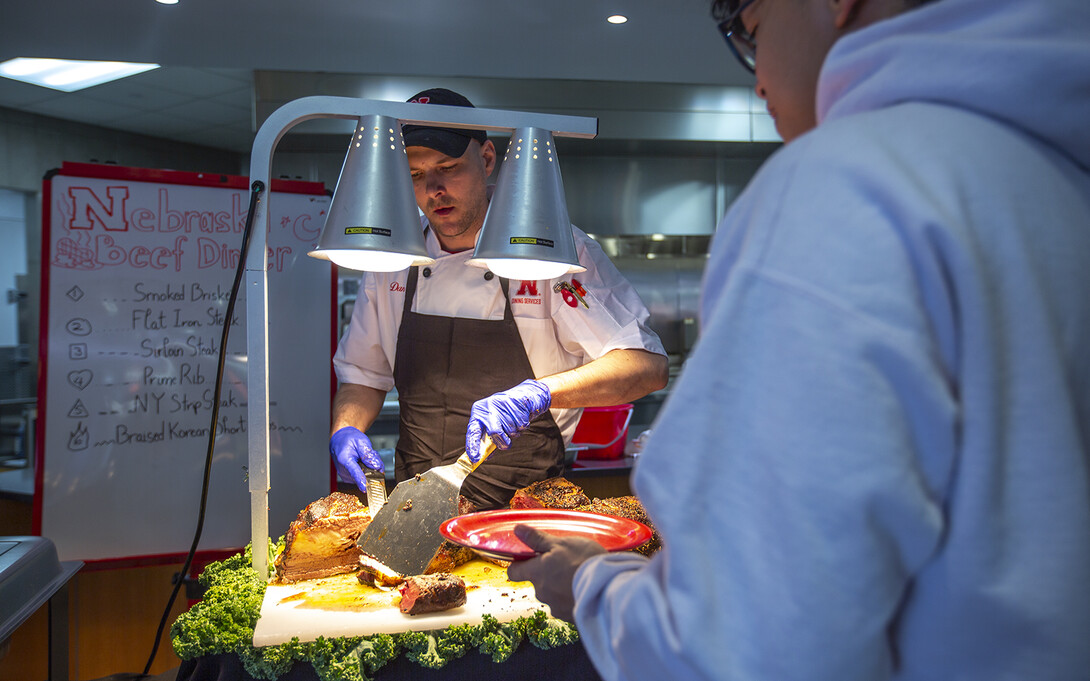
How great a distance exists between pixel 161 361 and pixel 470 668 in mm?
2172

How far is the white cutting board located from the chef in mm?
616

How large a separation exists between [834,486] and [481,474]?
6.33ft

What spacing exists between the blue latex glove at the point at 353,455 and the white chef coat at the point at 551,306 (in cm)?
48

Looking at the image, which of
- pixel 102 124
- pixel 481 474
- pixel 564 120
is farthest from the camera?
pixel 102 124

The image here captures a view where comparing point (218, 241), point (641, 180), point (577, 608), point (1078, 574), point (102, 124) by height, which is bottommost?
point (577, 608)

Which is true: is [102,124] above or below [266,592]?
above

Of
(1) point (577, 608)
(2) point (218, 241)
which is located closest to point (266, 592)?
(1) point (577, 608)

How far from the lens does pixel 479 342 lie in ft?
8.22

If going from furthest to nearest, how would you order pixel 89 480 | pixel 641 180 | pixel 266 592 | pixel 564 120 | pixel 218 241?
pixel 641 180
pixel 218 241
pixel 89 480
pixel 564 120
pixel 266 592

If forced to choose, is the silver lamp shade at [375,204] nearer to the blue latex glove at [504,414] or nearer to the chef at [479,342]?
the blue latex glove at [504,414]

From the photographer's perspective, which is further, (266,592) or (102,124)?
(102,124)

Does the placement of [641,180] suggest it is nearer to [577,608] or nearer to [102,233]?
[102,233]

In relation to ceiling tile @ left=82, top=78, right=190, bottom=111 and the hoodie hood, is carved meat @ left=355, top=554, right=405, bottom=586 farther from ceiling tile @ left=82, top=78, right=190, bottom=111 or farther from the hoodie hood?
ceiling tile @ left=82, top=78, right=190, bottom=111

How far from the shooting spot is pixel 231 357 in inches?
127
